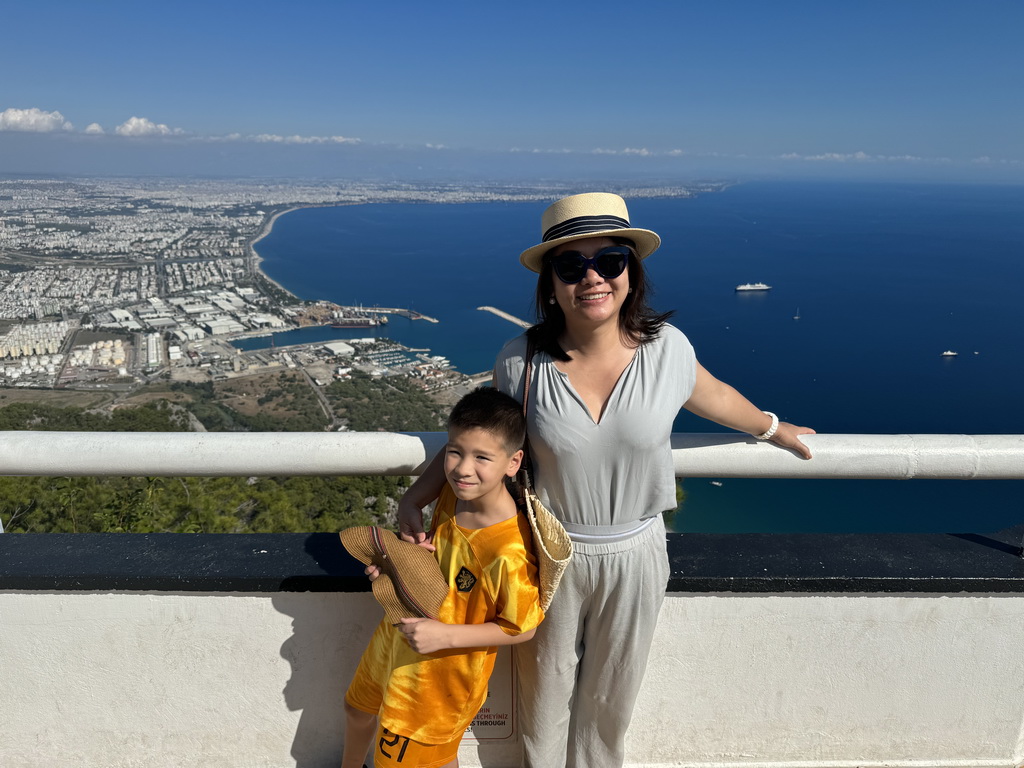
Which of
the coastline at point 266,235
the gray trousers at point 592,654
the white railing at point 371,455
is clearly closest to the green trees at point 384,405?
the white railing at point 371,455

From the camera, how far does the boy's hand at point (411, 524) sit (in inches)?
53.2

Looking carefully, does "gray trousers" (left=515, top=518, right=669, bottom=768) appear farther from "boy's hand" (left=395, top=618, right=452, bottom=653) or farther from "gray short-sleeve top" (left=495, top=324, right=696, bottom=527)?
"boy's hand" (left=395, top=618, right=452, bottom=653)

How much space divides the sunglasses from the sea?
0.17m

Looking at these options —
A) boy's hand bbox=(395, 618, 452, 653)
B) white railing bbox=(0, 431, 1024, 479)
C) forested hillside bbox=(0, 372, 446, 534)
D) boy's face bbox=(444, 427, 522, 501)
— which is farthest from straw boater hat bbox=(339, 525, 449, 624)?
forested hillside bbox=(0, 372, 446, 534)

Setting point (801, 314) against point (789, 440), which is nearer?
point (789, 440)

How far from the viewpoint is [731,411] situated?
1.47 meters

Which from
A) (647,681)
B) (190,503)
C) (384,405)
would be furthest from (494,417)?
(384,405)

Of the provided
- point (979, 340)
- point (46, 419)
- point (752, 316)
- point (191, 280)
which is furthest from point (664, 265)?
point (46, 419)

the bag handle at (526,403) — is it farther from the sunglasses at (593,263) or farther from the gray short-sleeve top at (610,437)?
the sunglasses at (593,263)

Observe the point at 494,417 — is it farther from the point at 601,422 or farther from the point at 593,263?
the point at 593,263

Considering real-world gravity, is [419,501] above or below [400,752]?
above

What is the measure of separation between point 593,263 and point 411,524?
2.14 ft

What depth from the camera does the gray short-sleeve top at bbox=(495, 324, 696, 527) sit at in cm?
128

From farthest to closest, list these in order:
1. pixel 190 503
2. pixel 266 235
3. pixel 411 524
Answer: pixel 266 235, pixel 190 503, pixel 411 524
